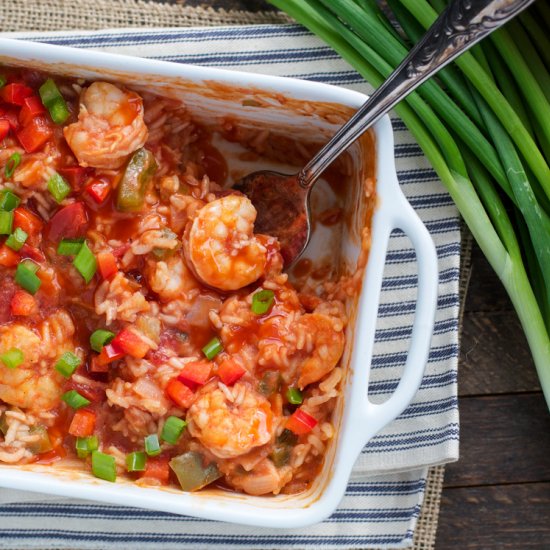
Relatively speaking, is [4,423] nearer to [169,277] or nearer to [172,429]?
[172,429]

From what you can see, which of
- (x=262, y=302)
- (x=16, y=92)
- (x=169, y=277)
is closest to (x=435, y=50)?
(x=262, y=302)

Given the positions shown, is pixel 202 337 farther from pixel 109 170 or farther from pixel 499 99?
pixel 499 99

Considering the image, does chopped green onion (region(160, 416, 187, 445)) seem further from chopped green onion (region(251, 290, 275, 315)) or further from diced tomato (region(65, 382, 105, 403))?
chopped green onion (region(251, 290, 275, 315))

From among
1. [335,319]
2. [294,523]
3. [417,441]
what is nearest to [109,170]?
[335,319]

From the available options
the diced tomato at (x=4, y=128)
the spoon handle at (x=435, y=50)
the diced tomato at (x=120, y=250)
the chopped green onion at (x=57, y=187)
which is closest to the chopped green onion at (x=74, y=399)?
the diced tomato at (x=120, y=250)

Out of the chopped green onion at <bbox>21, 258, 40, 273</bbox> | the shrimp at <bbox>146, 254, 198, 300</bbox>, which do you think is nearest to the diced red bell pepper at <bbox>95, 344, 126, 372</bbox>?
the shrimp at <bbox>146, 254, 198, 300</bbox>
